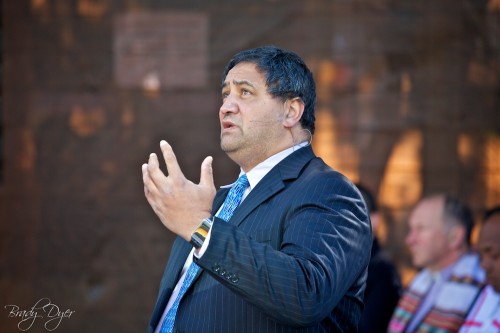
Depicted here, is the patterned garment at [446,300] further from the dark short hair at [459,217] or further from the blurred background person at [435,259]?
the dark short hair at [459,217]

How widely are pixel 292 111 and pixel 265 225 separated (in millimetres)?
539

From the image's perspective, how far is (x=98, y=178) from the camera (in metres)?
6.14

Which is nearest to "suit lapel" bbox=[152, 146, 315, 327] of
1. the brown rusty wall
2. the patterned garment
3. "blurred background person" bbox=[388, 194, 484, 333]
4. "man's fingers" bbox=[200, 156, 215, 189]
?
"man's fingers" bbox=[200, 156, 215, 189]

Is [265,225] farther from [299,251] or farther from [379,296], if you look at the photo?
[379,296]

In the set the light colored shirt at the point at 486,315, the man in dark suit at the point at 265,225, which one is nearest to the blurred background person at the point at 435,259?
the light colored shirt at the point at 486,315

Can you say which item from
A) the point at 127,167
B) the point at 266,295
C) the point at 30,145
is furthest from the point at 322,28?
the point at 266,295

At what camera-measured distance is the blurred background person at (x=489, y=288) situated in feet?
12.9

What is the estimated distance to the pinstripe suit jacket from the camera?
233 cm

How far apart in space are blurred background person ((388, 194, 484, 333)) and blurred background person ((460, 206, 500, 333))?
521mm

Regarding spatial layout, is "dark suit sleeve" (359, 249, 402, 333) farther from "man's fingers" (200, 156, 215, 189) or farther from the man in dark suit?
"man's fingers" (200, 156, 215, 189)

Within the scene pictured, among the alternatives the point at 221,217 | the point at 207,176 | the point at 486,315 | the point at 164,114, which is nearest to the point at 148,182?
the point at 207,176

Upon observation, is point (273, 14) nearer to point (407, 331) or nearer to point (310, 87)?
point (407, 331)

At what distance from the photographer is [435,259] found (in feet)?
16.2

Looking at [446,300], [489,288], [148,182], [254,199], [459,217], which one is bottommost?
[446,300]
